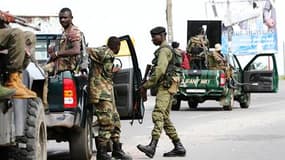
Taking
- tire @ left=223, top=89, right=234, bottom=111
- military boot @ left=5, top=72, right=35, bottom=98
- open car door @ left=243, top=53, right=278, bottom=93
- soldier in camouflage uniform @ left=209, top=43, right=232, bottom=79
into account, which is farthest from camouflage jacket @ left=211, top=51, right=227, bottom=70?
military boot @ left=5, top=72, right=35, bottom=98

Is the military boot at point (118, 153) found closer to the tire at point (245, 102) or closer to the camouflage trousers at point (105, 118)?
the camouflage trousers at point (105, 118)

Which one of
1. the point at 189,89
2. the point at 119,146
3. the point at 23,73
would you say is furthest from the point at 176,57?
the point at 189,89

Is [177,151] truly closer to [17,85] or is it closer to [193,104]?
[17,85]

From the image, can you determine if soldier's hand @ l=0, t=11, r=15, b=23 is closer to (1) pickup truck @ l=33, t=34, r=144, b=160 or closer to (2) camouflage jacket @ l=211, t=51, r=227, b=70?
(1) pickup truck @ l=33, t=34, r=144, b=160

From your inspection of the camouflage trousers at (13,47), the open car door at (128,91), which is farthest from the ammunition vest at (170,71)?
the camouflage trousers at (13,47)

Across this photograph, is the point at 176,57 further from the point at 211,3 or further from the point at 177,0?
the point at 211,3

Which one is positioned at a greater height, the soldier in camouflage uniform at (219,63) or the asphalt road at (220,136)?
the soldier in camouflage uniform at (219,63)

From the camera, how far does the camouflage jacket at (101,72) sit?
406 inches

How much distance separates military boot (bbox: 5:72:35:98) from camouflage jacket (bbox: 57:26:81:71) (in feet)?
7.12

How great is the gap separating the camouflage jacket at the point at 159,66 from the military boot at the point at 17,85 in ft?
11.6

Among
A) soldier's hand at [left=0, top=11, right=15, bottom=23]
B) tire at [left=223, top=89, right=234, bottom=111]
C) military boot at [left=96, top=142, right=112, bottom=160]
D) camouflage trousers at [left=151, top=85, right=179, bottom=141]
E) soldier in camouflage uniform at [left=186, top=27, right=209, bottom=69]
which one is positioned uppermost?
soldier's hand at [left=0, top=11, right=15, bottom=23]

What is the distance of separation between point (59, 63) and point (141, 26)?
32987 mm

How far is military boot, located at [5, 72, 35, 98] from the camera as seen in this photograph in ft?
25.2

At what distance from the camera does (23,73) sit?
8344 mm
